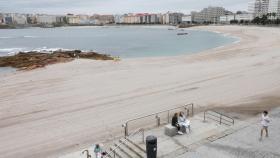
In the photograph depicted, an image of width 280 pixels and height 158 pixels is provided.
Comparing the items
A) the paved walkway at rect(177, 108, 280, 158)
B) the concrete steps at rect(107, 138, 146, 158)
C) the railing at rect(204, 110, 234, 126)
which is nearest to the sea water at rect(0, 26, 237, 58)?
the railing at rect(204, 110, 234, 126)

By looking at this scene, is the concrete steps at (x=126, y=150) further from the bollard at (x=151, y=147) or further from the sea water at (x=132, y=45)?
the sea water at (x=132, y=45)

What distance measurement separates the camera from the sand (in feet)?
50.4

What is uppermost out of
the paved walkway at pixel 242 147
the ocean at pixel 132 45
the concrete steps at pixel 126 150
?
the ocean at pixel 132 45

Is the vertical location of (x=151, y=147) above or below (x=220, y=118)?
above

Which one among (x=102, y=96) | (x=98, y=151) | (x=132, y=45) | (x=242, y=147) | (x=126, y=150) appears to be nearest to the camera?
(x=98, y=151)

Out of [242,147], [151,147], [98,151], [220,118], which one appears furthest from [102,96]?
[242,147]

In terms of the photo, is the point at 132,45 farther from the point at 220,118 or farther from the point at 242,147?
the point at 242,147

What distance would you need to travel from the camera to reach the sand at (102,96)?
15349 millimetres

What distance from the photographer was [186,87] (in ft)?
81.0

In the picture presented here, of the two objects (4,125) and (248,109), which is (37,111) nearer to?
(4,125)

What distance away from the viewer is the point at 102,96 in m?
22.6

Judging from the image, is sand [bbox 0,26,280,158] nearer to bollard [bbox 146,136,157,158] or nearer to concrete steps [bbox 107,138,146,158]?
concrete steps [bbox 107,138,146,158]

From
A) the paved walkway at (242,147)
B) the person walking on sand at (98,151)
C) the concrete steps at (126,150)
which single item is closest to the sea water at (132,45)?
the paved walkway at (242,147)

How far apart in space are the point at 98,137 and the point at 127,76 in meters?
15.4
